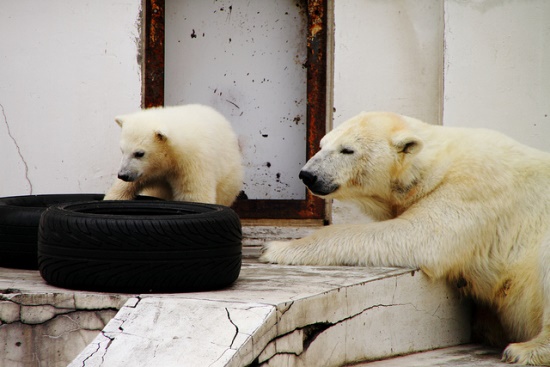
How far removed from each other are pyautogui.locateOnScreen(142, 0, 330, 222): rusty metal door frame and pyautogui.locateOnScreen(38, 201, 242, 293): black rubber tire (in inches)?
95.6

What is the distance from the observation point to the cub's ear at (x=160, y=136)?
4.78m

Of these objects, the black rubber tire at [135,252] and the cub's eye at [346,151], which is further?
the cub's eye at [346,151]

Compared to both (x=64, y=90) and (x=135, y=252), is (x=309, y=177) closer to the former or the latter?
(x=135, y=252)

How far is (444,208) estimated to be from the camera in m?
4.17

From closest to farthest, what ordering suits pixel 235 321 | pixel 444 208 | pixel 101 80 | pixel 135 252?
pixel 235 321
pixel 135 252
pixel 444 208
pixel 101 80

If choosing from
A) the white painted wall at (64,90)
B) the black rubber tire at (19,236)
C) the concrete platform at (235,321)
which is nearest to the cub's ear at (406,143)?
the concrete platform at (235,321)

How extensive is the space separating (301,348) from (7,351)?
3.96ft

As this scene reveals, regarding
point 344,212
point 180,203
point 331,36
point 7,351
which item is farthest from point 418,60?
point 7,351

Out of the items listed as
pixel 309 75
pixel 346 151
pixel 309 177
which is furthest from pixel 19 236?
pixel 309 75

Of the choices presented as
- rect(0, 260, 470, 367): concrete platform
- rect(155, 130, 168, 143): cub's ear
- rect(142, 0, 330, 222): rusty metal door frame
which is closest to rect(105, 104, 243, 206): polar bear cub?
rect(155, 130, 168, 143): cub's ear

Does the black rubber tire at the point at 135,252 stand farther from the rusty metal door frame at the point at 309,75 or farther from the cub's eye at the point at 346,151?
the rusty metal door frame at the point at 309,75

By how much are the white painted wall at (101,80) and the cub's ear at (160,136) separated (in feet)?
2.23

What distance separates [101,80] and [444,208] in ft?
8.51

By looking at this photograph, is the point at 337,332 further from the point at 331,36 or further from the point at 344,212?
the point at 331,36
